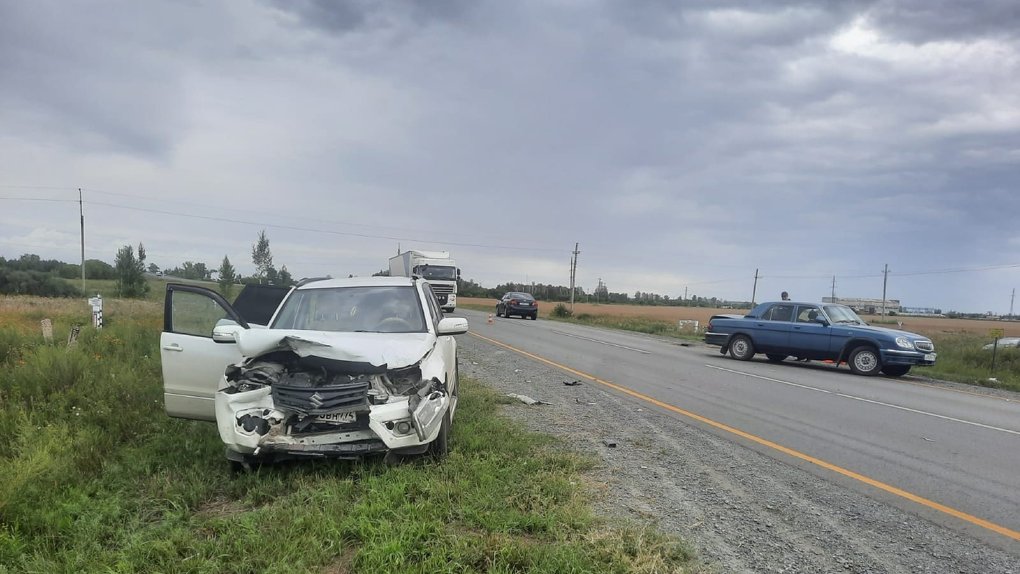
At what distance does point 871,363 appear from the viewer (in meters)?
14.1

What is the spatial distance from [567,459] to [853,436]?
13.3ft

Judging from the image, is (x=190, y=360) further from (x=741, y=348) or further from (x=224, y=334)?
(x=741, y=348)

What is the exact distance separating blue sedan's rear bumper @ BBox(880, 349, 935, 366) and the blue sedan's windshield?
4.61 feet

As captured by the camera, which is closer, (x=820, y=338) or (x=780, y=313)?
(x=820, y=338)

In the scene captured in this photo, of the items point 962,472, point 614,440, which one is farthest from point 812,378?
point 614,440

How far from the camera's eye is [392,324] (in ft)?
19.7

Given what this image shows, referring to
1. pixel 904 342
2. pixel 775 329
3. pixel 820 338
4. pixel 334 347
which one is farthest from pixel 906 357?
pixel 334 347

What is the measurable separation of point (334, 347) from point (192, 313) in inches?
77.1

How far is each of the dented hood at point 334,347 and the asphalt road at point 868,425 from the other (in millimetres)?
A: 4002

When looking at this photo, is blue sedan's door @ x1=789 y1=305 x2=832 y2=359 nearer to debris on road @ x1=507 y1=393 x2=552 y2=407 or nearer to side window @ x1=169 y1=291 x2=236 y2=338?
debris on road @ x1=507 y1=393 x2=552 y2=407

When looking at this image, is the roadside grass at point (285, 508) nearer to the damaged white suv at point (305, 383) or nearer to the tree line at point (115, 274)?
the damaged white suv at point (305, 383)

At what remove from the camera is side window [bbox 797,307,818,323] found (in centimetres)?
1528

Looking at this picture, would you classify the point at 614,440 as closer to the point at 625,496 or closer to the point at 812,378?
the point at 625,496

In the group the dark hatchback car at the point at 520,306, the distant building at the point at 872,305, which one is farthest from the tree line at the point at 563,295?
the dark hatchback car at the point at 520,306
